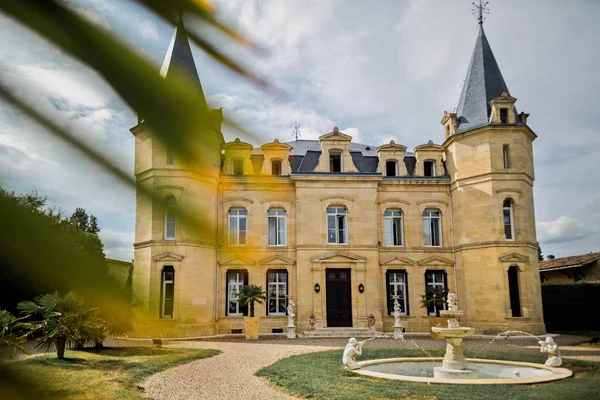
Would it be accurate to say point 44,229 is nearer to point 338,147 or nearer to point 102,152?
point 102,152

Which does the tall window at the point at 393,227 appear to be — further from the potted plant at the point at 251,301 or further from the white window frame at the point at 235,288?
the white window frame at the point at 235,288

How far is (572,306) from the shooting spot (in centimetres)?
2580

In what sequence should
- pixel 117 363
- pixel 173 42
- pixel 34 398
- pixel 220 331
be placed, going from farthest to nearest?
pixel 220 331 → pixel 117 363 → pixel 173 42 → pixel 34 398

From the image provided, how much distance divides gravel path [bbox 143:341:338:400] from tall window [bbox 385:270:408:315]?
368 inches

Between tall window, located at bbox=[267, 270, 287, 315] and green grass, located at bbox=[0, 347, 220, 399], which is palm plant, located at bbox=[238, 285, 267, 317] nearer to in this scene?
tall window, located at bbox=[267, 270, 287, 315]

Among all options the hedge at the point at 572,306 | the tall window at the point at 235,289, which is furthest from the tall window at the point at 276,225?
the hedge at the point at 572,306

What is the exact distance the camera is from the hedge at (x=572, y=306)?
25.6 metres

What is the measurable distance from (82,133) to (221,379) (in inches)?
466

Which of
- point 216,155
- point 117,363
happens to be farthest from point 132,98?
point 117,363

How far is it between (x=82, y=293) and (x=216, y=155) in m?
0.37

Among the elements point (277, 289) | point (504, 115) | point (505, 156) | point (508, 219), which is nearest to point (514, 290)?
point (508, 219)

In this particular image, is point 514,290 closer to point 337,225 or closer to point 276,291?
point 337,225

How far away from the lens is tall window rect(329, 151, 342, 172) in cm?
2594

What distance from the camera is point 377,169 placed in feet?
87.8
